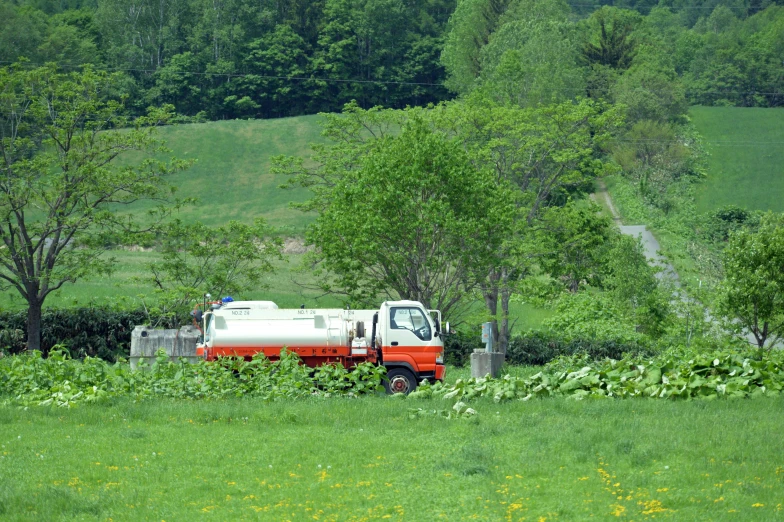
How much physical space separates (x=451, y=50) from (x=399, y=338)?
3563 inches

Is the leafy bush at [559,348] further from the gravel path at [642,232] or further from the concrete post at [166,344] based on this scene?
the gravel path at [642,232]

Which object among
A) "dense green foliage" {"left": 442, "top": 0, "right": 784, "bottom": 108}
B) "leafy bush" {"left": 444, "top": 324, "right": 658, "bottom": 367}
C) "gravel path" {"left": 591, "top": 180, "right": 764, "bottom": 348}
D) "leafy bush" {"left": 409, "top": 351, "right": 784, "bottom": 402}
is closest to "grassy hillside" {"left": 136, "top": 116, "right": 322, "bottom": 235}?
"dense green foliage" {"left": 442, "top": 0, "right": 784, "bottom": 108}

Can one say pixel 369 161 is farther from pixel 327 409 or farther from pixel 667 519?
pixel 667 519

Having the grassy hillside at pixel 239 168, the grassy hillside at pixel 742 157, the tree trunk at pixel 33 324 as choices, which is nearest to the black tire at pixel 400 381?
the tree trunk at pixel 33 324

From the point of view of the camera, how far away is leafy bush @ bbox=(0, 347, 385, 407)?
61.4ft

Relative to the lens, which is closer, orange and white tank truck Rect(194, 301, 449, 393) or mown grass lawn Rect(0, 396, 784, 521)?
mown grass lawn Rect(0, 396, 784, 521)

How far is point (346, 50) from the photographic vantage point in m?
125

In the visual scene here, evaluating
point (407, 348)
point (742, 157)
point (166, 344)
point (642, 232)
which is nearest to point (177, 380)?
point (166, 344)

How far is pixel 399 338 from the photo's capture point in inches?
893

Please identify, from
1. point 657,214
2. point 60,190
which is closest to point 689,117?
point 657,214

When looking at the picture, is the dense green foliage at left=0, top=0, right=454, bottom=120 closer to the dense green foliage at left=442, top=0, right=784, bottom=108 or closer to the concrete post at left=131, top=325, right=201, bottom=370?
the dense green foliage at left=442, top=0, right=784, bottom=108

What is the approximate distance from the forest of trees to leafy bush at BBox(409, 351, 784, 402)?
7327cm

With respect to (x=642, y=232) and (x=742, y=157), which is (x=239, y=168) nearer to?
(x=642, y=232)

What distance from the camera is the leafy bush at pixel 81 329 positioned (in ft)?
120
